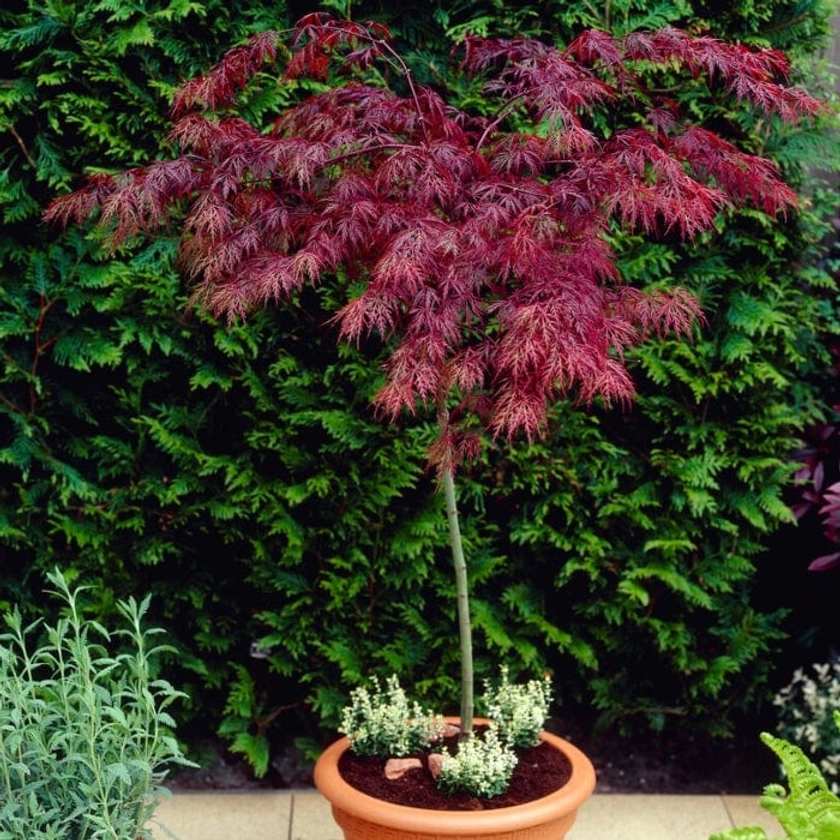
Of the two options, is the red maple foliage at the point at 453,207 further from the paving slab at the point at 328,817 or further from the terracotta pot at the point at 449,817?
the paving slab at the point at 328,817

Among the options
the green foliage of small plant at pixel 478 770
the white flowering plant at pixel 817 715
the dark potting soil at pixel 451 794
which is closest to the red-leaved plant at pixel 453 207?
the green foliage of small plant at pixel 478 770

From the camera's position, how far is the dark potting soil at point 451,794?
296 centimetres

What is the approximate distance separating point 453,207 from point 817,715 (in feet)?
7.57

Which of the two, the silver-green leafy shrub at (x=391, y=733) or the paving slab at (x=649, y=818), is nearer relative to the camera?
the silver-green leafy shrub at (x=391, y=733)

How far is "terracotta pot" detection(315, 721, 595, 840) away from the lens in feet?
9.19

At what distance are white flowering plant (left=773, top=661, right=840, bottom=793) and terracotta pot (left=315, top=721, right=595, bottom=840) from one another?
Answer: 1066 mm

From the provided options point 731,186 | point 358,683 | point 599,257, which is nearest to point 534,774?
point 358,683

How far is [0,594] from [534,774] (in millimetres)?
2009

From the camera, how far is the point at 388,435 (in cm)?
381

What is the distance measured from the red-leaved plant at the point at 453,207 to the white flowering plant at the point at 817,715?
1624 millimetres

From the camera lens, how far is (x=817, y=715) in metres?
3.78

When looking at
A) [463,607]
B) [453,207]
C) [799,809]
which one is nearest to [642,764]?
[463,607]

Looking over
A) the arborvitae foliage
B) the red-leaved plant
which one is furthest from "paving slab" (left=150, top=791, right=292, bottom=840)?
the red-leaved plant

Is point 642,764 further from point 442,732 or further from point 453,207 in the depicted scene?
point 453,207
